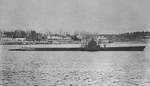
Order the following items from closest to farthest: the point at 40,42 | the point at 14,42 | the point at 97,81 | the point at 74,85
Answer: the point at 74,85, the point at 97,81, the point at 14,42, the point at 40,42

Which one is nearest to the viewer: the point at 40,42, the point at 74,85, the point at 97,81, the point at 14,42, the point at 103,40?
the point at 74,85

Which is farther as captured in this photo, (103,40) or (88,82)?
(103,40)

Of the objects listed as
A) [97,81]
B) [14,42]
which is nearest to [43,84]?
[97,81]

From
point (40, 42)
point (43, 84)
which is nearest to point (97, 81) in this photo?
point (43, 84)

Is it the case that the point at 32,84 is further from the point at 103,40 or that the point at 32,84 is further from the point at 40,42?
the point at 40,42

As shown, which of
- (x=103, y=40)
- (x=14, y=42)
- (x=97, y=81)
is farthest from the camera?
(x=14, y=42)

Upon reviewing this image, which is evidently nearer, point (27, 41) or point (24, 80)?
point (24, 80)

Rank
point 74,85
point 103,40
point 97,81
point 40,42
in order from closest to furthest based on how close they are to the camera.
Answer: point 74,85 → point 97,81 → point 103,40 → point 40,42

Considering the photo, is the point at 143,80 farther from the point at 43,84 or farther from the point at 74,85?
the point at 43,84

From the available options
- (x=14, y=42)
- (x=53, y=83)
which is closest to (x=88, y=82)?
(x=53, y=83)
